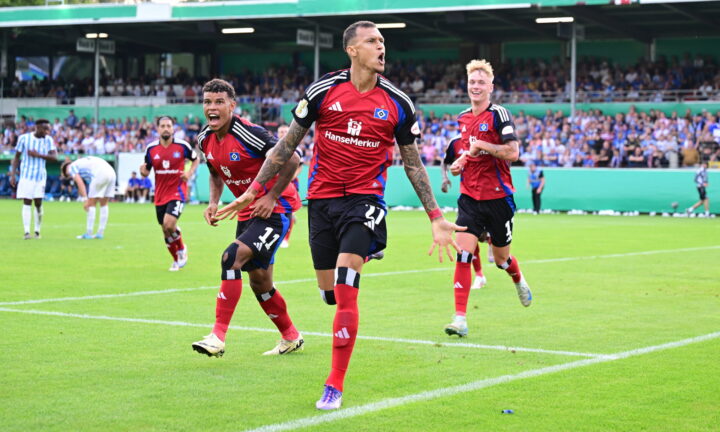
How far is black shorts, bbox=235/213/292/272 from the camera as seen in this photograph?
793cm

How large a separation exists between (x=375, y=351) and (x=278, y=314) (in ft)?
2.73

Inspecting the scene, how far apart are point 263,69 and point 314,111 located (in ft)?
166

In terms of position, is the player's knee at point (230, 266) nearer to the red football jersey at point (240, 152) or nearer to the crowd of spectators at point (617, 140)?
the red football jersey at point (240, 152)

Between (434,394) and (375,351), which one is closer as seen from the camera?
(434,394)

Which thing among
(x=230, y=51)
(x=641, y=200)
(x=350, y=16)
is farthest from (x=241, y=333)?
(x=230, y=51)

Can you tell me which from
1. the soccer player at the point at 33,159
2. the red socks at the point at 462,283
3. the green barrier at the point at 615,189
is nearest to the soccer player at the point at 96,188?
the soccer player at the point at 33,159

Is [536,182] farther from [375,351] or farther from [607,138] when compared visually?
[375,351]

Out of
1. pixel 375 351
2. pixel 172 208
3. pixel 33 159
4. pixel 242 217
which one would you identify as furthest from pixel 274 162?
pixel 33 159

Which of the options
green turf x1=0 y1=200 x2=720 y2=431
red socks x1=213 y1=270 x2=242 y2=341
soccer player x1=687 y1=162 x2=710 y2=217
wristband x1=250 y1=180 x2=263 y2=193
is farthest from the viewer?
soccer player x1=687 y1=162 x2=710 y2=217

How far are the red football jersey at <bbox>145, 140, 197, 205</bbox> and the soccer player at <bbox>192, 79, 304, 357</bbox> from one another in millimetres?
7182

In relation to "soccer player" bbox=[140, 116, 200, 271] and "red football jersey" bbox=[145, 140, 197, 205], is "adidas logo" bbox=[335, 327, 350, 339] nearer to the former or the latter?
"soccer player" bbox=[140, 116, 200, 271]

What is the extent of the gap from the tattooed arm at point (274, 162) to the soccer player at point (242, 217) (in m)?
0.45

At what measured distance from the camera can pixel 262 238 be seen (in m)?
7.96

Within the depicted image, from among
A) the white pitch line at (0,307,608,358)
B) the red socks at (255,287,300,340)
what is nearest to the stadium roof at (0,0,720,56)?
the white pitch line at (0,307,608,358)
